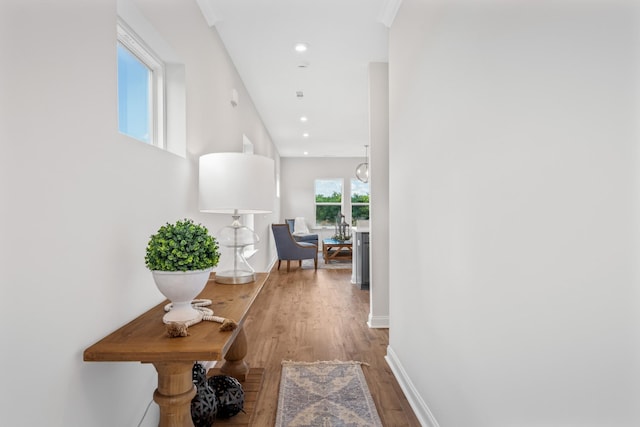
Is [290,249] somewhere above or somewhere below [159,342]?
below

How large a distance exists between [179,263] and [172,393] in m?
0.41

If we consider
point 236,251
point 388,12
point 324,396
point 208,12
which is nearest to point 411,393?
point 324,396

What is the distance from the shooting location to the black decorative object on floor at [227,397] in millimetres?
1775

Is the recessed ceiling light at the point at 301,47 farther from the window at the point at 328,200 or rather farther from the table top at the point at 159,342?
the window at the point at 328,200

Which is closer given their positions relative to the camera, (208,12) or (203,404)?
(203,404)

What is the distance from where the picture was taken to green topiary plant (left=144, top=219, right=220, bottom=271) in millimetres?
1186

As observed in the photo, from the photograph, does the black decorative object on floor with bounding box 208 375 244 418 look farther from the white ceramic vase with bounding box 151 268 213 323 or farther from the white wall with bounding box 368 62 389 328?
the white wall with bounding box 368 62 389 328

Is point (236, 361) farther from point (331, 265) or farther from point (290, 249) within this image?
point (331, 265)

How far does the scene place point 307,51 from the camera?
3086 millimetres

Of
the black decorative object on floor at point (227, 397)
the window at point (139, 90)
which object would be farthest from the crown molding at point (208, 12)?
the black decorative object on floor at point (227, 397)

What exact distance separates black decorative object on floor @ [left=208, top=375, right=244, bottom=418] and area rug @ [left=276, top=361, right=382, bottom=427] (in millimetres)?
225

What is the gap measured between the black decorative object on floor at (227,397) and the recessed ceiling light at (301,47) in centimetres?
255

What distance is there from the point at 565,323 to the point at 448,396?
0.82 metres

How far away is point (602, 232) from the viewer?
0.74 metres
